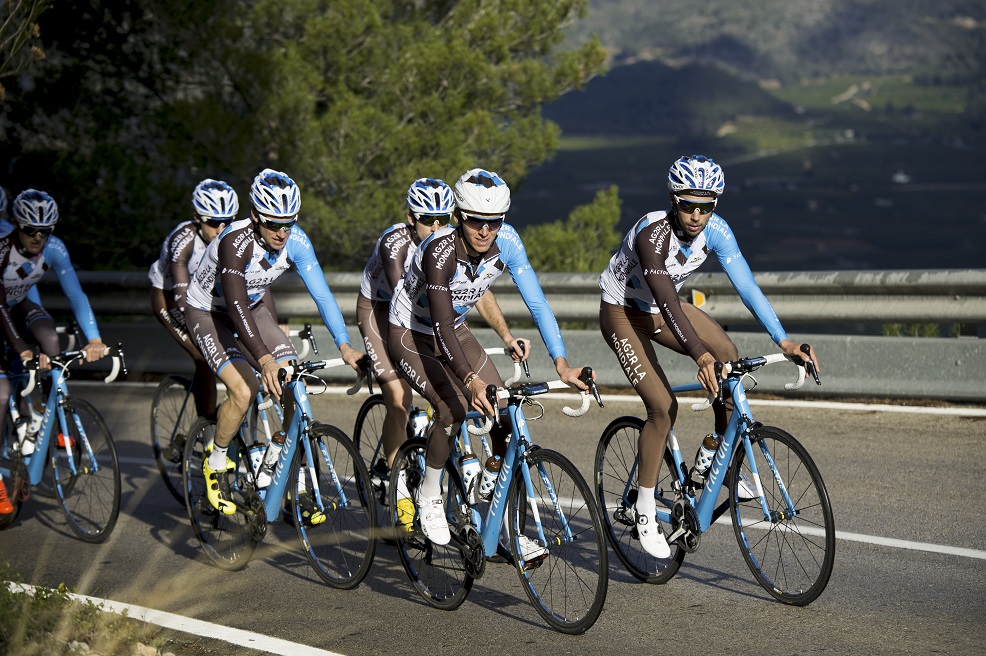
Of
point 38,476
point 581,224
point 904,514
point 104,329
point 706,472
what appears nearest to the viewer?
point 706,472

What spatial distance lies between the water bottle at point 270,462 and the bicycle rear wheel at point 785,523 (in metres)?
2.49

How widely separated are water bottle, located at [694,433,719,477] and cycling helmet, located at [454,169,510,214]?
1.58 meters

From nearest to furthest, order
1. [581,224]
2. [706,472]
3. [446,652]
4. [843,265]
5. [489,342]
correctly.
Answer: [446,652], [706,472], [489,342], [581,224], [843,265]

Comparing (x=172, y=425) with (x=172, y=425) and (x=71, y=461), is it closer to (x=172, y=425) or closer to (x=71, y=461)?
(x=172, y=425)

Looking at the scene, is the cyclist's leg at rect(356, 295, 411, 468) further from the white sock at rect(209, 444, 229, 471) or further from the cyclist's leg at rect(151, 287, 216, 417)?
the cyclist's leg at rect(151, 287, 216, 417)

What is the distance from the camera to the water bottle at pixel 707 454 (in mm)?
6555

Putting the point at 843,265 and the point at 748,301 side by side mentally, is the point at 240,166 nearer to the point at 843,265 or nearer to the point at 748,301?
the point at 748,301

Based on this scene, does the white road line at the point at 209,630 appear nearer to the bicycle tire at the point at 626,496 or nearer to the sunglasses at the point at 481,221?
the bicycle tire at the point at 626,496

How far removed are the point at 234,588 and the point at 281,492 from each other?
0.57 meters

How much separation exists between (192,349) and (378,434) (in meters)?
1.58

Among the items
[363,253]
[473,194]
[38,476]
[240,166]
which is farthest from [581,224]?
[473,194]

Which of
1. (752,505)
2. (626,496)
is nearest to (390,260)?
(626,496)

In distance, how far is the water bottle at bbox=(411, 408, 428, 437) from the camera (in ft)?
26.2

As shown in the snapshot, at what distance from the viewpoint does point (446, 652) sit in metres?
5.88
